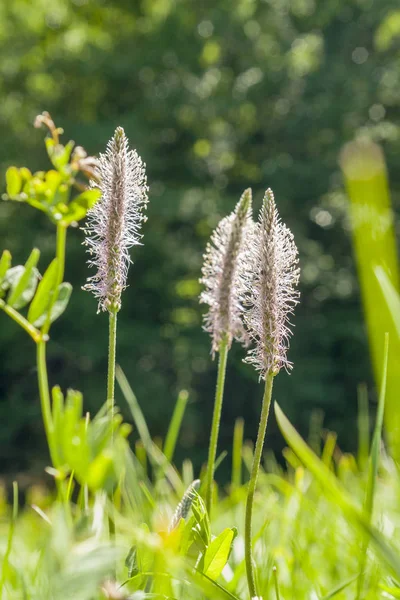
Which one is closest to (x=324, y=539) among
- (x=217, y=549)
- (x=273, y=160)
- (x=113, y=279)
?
(x=217, y=549)

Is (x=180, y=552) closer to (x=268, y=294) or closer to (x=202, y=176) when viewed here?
(x=268, y=294)

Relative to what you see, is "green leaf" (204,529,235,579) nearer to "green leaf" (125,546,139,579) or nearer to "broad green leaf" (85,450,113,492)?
"green leaf" (125,546,139,579)

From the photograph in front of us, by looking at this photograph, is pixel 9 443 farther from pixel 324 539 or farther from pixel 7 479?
pixel 324 539

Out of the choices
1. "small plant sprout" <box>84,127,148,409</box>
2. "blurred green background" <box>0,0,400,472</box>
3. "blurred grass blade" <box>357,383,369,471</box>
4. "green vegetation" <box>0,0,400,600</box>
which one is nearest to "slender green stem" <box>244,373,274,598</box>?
"small plant sprout" <box>84,127,148,409</box>

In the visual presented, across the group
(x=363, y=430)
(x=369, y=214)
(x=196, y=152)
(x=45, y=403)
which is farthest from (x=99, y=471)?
(x=196, y=152)

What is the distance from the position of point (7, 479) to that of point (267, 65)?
8677mm

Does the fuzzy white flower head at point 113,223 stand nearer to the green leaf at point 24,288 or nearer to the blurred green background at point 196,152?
the green leaf at point 24,288

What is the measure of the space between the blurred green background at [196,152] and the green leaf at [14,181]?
1034 cm

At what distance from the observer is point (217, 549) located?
20.6 inches

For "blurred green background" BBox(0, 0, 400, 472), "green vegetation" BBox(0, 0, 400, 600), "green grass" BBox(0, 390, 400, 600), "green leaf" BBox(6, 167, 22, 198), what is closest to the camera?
"green grass" BBox(0, 390, 400, 600)

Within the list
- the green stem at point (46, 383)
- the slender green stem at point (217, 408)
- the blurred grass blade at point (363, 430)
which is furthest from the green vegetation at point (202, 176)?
the green stem at point (46, 383)

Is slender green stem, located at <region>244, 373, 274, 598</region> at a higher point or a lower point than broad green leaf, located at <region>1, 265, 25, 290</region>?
lower

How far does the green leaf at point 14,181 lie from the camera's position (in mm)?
569

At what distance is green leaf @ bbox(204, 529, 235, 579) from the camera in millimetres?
517
